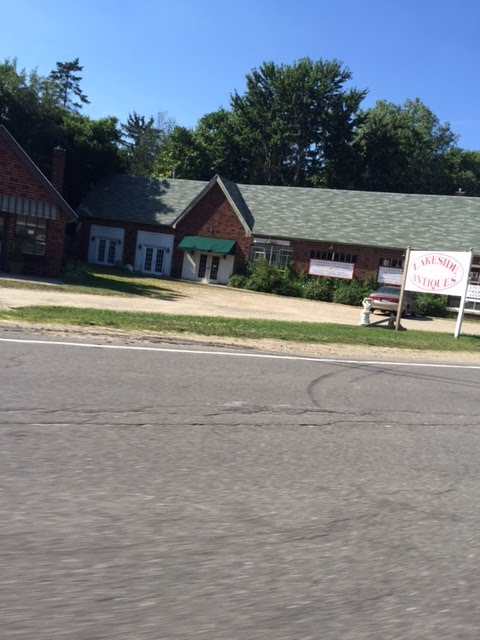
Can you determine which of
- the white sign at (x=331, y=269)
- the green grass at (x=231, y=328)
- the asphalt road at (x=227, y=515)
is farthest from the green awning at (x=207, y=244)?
the asphalt road at (x=227, y=515)

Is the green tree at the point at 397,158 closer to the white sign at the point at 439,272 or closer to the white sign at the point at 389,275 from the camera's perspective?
the white sign at the point at 389,275

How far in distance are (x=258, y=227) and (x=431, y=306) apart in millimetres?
12843

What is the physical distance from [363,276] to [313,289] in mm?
3686

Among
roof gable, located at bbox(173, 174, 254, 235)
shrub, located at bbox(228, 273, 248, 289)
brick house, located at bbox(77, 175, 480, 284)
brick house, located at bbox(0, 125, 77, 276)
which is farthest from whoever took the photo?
roof gable, located at bbox(173, 174, 254, 235)

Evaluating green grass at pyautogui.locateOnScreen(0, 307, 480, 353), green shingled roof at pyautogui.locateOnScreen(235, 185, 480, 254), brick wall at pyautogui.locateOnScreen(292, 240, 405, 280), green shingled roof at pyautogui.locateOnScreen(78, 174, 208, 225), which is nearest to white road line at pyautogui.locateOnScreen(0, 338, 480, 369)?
green grass at pyautogui.locateOnScreen(0, 307, 480, 353)

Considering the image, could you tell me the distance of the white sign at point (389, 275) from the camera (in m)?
36.5

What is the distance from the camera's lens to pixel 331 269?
38062 millimetres

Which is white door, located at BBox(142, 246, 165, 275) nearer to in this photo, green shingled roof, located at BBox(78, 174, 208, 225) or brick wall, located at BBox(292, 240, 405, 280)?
green shingled roof, located at BBox(78, 174, 208, 225)

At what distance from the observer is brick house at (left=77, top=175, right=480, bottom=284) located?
37312 millimetres

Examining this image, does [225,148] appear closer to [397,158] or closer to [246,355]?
[397,158]

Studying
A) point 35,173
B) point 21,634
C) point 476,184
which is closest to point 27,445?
point 21,634

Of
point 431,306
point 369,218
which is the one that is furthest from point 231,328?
point 369,218

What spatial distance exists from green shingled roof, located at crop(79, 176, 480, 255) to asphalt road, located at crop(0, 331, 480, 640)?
103 ft

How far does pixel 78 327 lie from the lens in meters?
12.3
